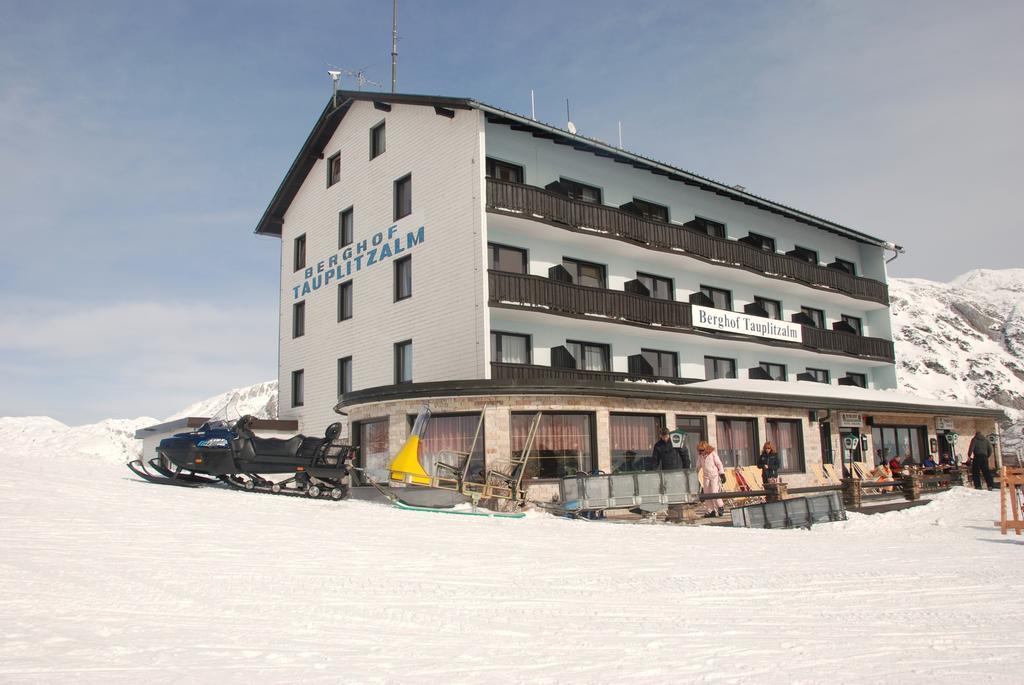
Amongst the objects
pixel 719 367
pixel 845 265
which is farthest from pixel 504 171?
pixel 845 265

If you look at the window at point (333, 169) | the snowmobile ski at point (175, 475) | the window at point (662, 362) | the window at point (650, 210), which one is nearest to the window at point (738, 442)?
the window at point (662, 362)

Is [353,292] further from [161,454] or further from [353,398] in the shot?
[161,454]

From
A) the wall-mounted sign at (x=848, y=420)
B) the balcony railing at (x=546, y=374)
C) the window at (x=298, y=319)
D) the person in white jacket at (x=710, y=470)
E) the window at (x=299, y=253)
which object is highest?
the window at (x=299, y=253)

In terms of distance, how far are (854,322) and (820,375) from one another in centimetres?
472

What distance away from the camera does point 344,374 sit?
91.1 ft

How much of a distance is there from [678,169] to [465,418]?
1413cm

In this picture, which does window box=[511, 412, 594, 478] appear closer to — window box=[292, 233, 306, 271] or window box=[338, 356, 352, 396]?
window box=[338, 356, 352, 396]

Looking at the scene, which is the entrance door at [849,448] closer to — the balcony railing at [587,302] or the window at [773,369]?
the window at [773,369]

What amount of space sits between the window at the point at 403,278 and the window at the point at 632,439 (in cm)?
828

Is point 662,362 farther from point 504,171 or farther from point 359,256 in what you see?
point 359,256

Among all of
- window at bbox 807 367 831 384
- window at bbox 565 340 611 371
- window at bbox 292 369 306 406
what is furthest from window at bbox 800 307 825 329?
window at bbox 292 369 306 406

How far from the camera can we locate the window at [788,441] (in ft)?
82.7

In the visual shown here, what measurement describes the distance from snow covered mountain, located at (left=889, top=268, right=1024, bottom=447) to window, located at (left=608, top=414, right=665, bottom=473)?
77.1m

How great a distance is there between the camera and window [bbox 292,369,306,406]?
29.9m
